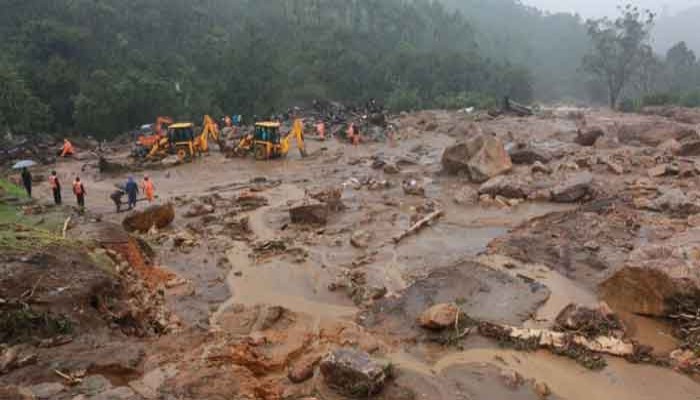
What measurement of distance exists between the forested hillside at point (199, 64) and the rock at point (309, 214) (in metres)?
20.5

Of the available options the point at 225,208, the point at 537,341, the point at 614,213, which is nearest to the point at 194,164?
the point at 225,208

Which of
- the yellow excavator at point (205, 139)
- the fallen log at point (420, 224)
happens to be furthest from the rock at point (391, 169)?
the yellow excavator at point (205, 139)

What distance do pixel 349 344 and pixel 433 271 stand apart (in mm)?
3085

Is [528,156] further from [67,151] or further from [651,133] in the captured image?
[67,151]

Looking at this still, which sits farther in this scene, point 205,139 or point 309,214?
point 205,139

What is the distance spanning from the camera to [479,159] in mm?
16953

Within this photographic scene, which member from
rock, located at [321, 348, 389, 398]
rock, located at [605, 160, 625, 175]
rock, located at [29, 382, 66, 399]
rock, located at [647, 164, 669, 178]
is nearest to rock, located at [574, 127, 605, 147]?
rock, located at [605, 160, 625, 175]

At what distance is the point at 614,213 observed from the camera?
39.2ft

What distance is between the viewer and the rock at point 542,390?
20.4 ft

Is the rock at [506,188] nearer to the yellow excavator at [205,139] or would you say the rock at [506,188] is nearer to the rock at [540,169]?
the rock at [540,169]

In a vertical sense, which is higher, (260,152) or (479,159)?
(479,159)

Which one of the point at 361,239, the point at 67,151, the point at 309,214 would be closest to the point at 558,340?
the point at 361,239

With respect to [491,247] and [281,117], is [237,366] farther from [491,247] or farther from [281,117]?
[281,117]

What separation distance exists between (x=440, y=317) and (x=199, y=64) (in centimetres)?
3859
